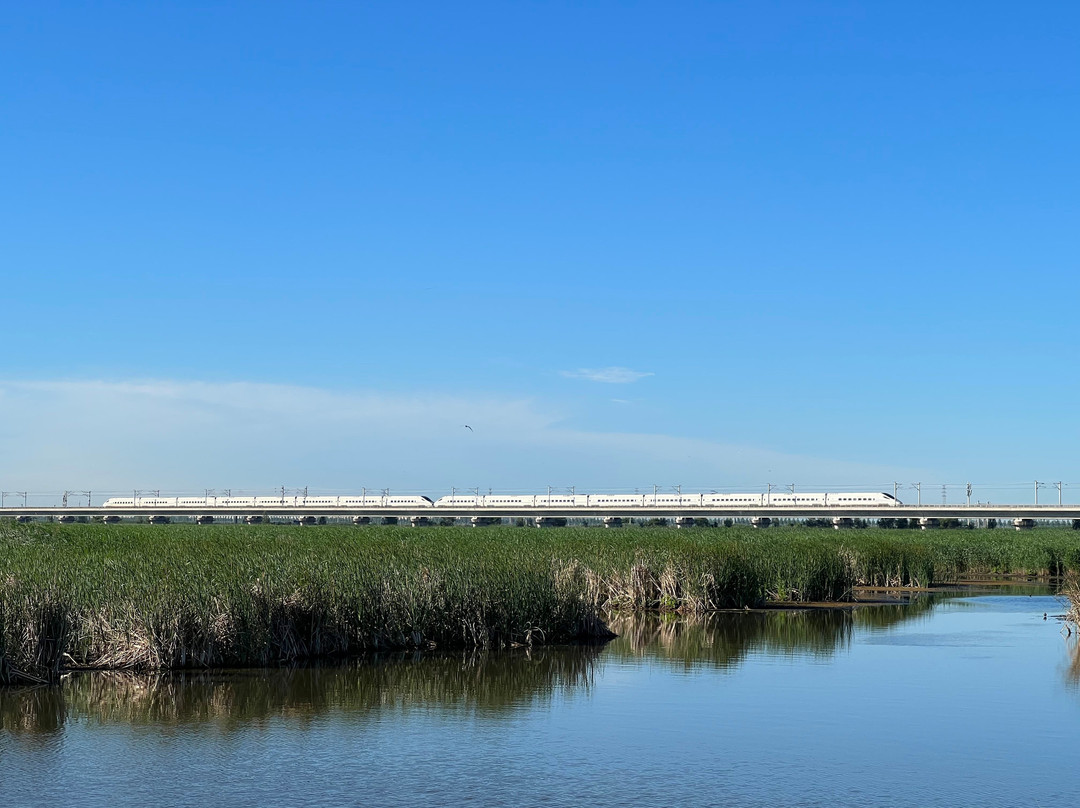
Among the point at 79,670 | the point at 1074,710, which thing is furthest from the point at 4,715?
the point at 1074,710

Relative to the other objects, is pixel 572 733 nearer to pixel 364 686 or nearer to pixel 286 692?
pixel 364 686

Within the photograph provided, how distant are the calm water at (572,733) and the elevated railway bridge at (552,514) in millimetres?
85679

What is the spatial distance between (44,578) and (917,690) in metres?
14.2

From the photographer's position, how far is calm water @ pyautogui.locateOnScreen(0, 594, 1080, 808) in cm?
1101

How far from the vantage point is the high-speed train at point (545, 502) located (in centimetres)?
13275

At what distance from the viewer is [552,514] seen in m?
136

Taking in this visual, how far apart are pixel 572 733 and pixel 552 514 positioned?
122889mm

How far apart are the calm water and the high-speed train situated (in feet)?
364

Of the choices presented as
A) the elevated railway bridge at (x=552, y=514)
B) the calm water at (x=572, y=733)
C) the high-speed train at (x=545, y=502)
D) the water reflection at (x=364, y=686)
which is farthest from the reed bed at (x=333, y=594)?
the high-speed train at (x=545, y=502)

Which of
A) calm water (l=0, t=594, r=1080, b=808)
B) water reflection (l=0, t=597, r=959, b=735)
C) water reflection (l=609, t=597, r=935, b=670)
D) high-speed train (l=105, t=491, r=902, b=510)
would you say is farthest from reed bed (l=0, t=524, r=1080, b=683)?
high-speed train (l=105, t=491, r=902, b=510)

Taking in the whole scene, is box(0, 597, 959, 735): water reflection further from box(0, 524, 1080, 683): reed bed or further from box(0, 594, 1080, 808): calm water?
box(0, 524, 1080, 683): reed bed

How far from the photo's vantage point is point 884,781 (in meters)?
11.6

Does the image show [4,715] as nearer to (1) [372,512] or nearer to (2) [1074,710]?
(2) [1074,710]

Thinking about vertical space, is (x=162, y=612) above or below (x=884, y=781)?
above
